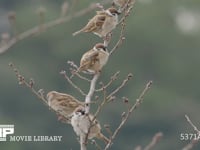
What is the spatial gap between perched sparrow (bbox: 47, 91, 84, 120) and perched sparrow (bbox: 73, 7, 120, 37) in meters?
0.40

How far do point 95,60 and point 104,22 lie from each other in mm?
293

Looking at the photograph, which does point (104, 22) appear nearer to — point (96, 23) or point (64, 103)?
point (96, 23)

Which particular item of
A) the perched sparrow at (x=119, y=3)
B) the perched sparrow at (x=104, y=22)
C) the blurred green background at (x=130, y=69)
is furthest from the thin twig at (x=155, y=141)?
the blurred green background at (x=130, y=69)

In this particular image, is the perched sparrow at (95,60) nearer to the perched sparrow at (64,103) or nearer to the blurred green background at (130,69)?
the perched sparrow at (64,103)

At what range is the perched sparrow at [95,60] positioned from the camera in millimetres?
6293

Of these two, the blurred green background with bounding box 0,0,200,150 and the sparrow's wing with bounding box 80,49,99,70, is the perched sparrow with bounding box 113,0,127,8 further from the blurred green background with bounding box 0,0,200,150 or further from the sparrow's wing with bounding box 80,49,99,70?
the blurred green background with bounding box 0,0,200,150

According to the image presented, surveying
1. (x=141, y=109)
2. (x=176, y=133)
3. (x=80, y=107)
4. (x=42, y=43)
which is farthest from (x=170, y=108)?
(x=80, y=107)

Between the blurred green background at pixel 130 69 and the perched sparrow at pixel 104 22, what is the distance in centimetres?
1598

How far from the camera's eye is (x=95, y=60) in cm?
644

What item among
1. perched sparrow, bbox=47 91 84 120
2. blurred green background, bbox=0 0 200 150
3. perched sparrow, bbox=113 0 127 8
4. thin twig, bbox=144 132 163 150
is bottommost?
thin twig, bbox=144 132 163 150

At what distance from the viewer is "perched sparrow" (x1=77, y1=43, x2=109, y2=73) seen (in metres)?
6.29

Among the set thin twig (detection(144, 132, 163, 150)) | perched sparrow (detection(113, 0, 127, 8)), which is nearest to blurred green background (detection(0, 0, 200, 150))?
perched sparrow (detection(113, 0, 127, 8))

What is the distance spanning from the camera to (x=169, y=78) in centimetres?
2966

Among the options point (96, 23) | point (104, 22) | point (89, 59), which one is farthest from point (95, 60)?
point (96, 23)
